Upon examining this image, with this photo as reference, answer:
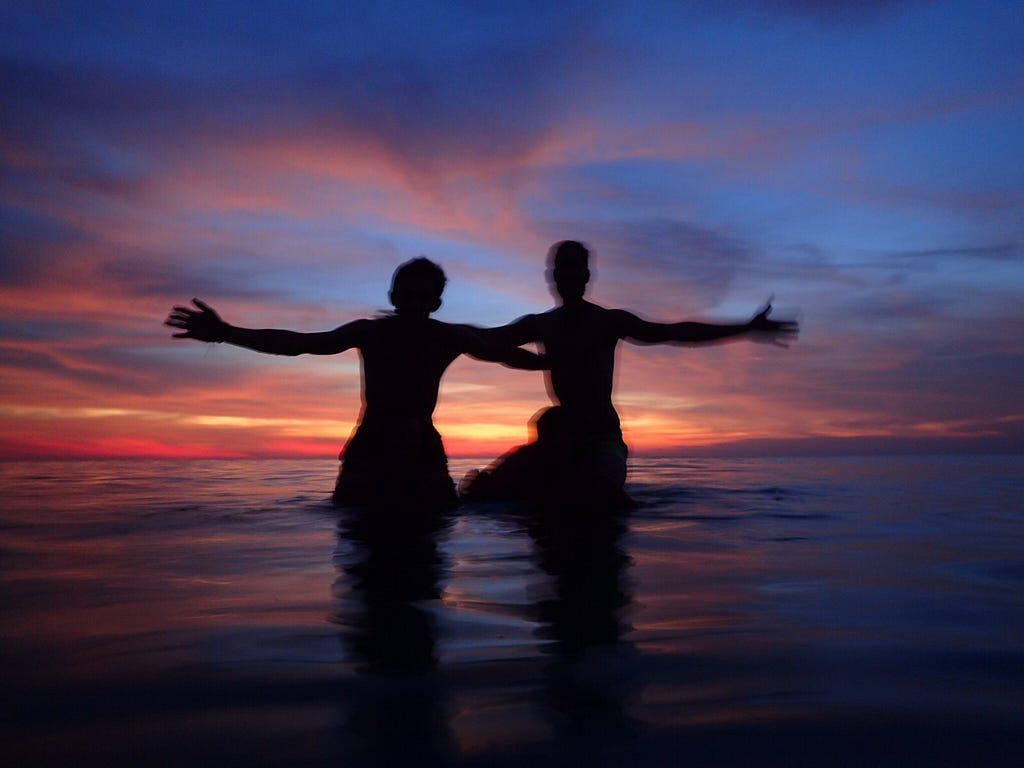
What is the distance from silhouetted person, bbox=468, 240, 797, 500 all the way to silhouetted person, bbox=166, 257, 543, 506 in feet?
2.18

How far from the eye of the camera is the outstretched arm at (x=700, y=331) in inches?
250

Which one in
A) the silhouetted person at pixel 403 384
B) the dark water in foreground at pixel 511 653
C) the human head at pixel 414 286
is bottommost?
the dark water in foreground at pixel 511 653

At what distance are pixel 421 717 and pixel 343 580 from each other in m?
1.51

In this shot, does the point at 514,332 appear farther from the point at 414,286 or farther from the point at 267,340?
the point at 267,340

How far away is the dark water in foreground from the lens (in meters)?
1.29

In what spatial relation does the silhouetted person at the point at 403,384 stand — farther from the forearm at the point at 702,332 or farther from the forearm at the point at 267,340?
the forearm at the point at 702,332

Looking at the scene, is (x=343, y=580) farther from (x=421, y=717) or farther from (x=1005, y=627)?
(x=1005, y=627)

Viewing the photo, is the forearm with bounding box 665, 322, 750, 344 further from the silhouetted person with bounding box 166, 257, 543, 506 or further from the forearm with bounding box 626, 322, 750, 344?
the silhouetted person with bounding box 166, 257, 543, 506

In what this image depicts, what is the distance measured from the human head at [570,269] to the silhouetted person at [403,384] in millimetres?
879

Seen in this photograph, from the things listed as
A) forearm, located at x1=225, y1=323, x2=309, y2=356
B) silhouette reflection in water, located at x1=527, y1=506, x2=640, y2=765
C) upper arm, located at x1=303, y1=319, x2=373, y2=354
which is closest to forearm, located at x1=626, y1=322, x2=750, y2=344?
upper arm, located at x1=303, y1=319, x2=373, y2=354

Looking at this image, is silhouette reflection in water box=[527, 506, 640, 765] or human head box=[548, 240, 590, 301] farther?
human head box=[548, 240, 590, 301]

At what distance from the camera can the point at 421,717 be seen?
4.56 feet

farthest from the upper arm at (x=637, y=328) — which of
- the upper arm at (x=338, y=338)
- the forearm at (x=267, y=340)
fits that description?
the forearm at (x=267, y=340)

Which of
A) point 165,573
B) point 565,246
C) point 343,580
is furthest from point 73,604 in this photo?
point 565,246
